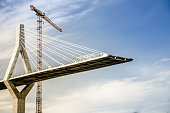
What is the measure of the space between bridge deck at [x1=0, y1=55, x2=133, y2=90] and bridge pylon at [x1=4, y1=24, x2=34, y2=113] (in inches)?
54.2

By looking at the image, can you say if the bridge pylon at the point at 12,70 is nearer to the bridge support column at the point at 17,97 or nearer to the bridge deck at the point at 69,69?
the bridge support column at the point at 17,97

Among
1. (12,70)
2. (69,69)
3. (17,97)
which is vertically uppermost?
(12,70)

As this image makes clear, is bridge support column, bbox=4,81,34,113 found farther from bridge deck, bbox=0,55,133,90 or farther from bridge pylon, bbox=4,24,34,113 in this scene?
bridge deck, bbox=0,55,133,90

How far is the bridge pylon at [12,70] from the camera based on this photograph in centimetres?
6819

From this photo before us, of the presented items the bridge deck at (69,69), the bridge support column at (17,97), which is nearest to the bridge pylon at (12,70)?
the bridge support column at (17,97)

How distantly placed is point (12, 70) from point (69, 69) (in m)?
14.8

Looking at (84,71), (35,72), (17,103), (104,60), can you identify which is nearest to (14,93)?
(17,103)

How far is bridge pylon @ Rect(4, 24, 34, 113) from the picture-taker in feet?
224

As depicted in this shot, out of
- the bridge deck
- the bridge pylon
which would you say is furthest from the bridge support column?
the bridge deck

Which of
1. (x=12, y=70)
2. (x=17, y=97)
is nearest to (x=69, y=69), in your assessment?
(x=12, y=70)

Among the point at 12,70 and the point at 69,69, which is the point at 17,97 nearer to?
the point at 12,70

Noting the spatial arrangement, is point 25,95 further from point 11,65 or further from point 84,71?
point 84,71

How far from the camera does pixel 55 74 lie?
66688 mm

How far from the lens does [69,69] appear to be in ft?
204
